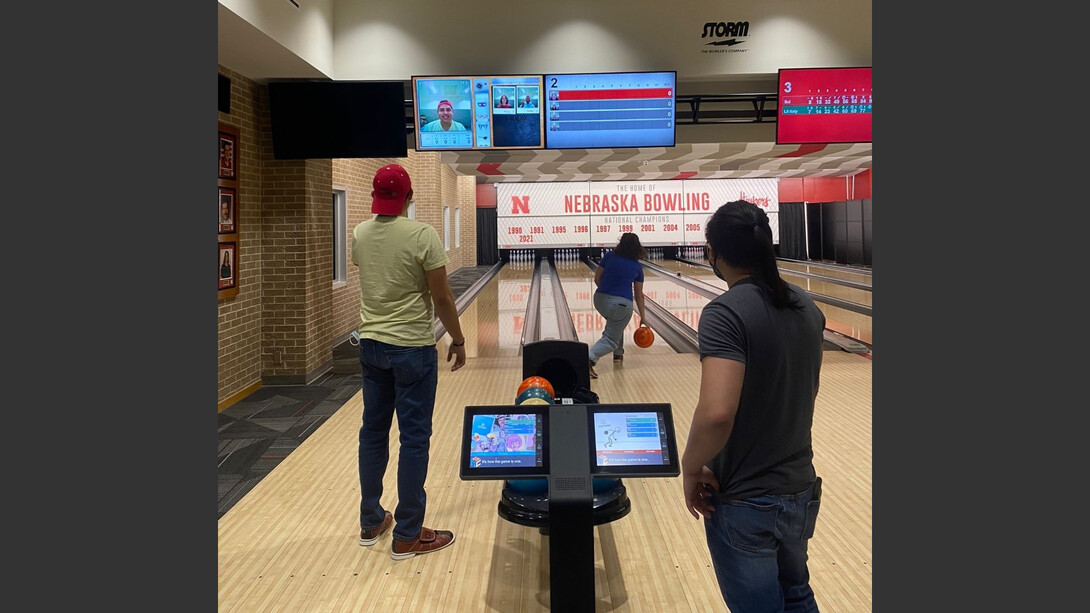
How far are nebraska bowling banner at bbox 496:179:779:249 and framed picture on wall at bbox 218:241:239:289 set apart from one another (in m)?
11.4

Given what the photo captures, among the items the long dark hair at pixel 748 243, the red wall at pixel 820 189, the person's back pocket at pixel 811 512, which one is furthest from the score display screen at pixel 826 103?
the red wall at pixel 820 189

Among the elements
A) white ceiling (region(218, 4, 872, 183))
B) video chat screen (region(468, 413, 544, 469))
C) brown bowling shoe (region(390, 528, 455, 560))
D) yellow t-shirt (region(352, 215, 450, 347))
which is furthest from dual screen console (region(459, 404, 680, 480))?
white ceiling (region(218, 4, 872, 183))

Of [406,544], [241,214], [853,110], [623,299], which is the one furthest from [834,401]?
[241,214]

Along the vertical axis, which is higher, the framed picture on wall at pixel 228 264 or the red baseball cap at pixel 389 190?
the red baseball cap at pixel 389 190

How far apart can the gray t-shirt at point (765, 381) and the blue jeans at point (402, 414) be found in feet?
4.31

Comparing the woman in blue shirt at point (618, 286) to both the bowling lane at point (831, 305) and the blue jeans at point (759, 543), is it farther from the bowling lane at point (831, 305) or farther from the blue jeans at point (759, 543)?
the blue jeans at point (759, 543)

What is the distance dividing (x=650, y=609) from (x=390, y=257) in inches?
54.0

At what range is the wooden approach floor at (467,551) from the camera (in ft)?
7.67

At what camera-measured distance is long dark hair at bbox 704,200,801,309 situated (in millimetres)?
1478

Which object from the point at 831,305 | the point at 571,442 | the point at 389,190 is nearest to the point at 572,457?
the point at 571,442

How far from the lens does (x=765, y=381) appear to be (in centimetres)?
144

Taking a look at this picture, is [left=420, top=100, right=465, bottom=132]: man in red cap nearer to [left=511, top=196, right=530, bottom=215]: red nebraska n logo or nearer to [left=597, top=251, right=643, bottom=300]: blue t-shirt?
[left=597, top=251, right=643, bottom=300]: blue t-shirt

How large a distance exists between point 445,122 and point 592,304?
17.3 ft

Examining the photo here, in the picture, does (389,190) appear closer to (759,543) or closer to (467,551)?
(467,551)
